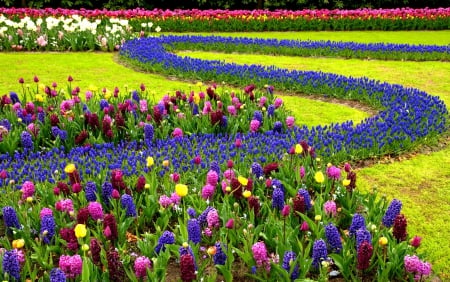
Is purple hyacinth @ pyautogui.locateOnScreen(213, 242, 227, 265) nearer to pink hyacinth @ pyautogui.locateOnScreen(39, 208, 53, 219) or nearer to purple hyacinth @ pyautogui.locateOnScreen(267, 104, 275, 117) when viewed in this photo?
pink hyacinth @ pyautogui.locateOnScreen(39, 208, 53, 219)

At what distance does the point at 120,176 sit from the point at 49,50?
1086 cm

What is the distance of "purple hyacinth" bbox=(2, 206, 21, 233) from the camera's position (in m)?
3.94

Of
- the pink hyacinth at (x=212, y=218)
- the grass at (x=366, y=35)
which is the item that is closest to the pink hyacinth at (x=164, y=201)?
the pink hyacinth at (x=212, y=218)

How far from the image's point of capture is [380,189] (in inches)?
223

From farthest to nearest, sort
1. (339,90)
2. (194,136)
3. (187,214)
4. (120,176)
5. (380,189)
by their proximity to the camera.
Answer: (339,90)
(194,136)
(380,189)
(120,176)
(187,214)

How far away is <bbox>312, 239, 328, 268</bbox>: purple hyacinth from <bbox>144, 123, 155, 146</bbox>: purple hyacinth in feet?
9.72

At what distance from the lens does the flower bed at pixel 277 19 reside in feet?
62.4

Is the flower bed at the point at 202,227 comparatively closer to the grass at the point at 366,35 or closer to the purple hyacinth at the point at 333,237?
the purple hyacinth at the point at 333,237

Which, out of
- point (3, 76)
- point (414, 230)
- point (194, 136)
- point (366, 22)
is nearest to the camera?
point (414, 230)

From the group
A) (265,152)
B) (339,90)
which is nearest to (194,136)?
(265,152)

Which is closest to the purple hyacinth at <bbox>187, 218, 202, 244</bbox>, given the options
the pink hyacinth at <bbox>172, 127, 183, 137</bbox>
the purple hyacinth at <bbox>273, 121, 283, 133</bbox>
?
the pink hyacinth at <bbox>172, 127, 183, 137</bbox>

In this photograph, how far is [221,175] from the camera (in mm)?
4961

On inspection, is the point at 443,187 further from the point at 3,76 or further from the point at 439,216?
the point at 3,76

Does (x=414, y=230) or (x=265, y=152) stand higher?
(x=265, y=152)
